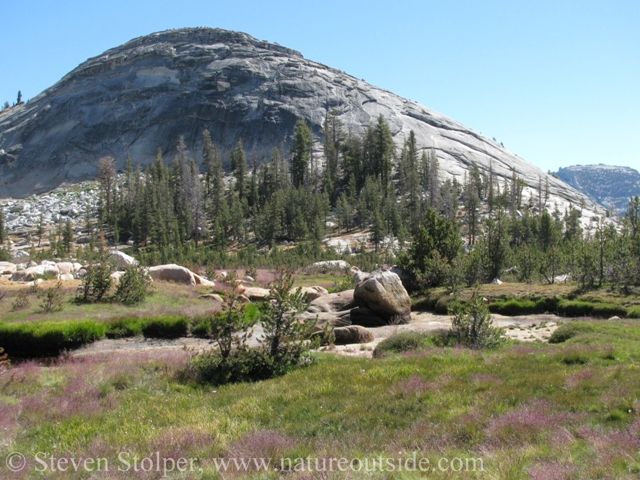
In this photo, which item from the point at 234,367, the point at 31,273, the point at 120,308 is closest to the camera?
the point at 234,367

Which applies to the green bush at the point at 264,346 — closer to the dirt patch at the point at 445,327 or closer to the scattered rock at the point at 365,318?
the dirt patch at the point at 445,327

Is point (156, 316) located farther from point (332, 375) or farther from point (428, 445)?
point (428, 445)

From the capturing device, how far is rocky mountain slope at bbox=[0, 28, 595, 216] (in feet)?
458

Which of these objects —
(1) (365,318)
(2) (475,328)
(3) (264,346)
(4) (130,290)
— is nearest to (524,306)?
(1) (365,318)

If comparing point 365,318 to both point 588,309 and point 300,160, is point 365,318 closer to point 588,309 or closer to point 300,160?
point 588,309

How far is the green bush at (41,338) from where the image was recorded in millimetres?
20000

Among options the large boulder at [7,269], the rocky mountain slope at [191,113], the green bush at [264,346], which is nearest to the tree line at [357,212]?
the large boulder at [7,269]

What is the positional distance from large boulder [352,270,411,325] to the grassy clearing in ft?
43.4

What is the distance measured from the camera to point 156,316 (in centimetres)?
2406

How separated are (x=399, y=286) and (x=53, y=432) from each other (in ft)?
71.4

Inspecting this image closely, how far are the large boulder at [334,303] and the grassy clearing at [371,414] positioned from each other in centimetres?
1535

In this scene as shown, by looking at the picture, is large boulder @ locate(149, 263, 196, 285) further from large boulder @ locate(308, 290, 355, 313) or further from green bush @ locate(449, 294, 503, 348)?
green bush @ locate(449, 294, 503, 348)

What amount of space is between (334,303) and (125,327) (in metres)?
12.6

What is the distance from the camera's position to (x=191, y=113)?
147 meters
